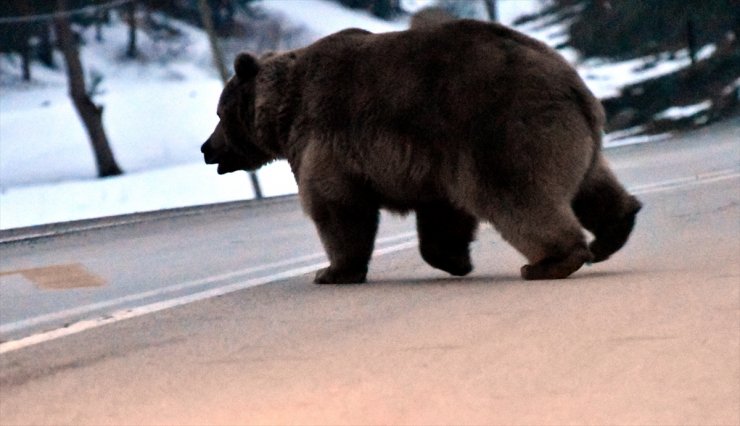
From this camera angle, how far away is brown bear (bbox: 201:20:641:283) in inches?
284

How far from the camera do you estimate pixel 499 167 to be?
7.23m

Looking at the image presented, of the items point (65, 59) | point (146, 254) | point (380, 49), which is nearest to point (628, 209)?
point (380, 49)

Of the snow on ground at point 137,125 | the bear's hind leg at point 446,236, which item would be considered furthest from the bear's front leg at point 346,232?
the snow on ground at point 137,125

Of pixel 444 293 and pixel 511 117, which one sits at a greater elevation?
pixel 511 117

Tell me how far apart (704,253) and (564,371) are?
137 inches

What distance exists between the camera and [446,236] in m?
8.39

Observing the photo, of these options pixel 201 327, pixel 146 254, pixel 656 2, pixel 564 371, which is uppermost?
pixel 564 371

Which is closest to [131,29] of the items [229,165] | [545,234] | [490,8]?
[490,8]

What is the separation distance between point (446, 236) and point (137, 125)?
A: 23.8 meters

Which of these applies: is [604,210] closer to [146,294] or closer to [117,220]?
[146,294]

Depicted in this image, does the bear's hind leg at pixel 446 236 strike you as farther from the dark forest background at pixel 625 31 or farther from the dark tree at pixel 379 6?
the dark tree at pixel 379 6

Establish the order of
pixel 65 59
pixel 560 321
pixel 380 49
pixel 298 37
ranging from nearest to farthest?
pixel 560 321, pixel 380 49, pixel 65 59, pixel 298 37

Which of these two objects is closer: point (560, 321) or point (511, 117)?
point (560, 321)

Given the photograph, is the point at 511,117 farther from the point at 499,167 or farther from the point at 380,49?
the point at 380,49
